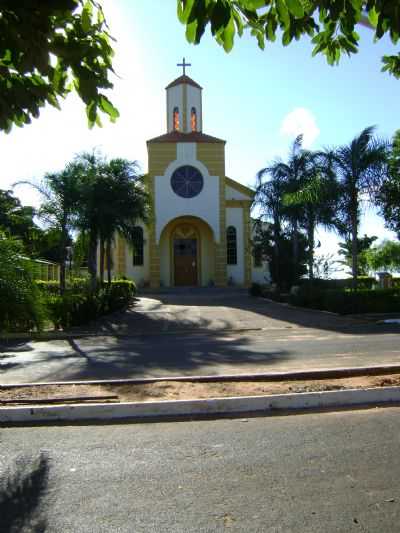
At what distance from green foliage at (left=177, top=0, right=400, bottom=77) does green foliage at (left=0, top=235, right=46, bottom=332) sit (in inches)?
210

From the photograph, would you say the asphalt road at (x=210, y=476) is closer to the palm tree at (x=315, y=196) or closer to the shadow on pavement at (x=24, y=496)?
the shadow on pavement at (x=24, y=496)

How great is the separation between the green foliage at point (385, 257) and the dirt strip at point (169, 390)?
45911 mm

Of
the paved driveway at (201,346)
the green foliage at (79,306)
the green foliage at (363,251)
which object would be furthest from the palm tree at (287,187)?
the green foliage at (363,251)

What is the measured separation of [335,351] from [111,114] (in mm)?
7353

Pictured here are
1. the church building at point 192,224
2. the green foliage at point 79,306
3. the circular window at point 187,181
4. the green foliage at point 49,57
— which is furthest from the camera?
the circular window at point 187,181

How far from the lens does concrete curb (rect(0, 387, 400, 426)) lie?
567cm

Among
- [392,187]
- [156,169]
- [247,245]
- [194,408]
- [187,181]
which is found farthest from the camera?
[247,245]

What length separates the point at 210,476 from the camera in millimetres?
3990

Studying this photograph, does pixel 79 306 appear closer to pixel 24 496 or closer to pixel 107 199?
pixel 107 199

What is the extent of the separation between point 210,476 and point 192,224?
103 feet

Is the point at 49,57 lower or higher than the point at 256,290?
higher

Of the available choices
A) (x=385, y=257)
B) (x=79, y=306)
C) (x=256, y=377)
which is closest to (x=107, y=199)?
(x=79, y=306)

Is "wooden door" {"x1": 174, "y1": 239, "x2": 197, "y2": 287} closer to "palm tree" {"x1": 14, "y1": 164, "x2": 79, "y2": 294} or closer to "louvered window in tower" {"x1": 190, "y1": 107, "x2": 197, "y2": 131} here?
"louvered window in tower" {"x1": 190, "y1": 107, "x2": 197, "y2": 131}

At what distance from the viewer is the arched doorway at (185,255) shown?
1358 inches
